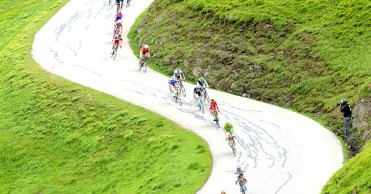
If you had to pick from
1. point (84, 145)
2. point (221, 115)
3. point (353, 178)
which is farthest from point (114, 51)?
point (353, 178)

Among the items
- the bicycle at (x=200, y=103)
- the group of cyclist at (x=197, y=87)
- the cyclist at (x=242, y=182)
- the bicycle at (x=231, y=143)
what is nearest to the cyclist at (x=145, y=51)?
the group of cyclist at (x=197, y=87)

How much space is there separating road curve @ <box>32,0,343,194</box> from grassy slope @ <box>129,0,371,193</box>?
1948 millimetres

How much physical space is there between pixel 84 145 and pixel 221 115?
1003 centimetres

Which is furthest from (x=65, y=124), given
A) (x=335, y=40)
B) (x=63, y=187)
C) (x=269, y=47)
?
(x=335, y=40)

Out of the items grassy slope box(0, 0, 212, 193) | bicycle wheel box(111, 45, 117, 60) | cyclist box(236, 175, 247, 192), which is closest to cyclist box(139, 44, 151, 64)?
bicycle wheel box(111, 45, 117, 60)

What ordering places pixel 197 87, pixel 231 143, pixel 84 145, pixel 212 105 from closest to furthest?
pixel 231 143
pixel 212 105
pixel 197 87
pixel 84 145

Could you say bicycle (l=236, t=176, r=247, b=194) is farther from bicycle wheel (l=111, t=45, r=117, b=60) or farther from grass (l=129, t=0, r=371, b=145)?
bicycle wheel (l=111, t=45, r=117, b=60)

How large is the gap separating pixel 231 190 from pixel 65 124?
68.1 ft

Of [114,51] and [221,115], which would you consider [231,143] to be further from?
[114,51]

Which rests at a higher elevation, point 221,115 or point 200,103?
point 200,103

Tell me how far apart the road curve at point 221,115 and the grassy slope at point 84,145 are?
58.4 inches

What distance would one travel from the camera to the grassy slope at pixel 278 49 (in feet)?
187

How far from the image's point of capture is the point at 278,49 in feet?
209

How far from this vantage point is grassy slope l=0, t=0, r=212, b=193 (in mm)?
46875
